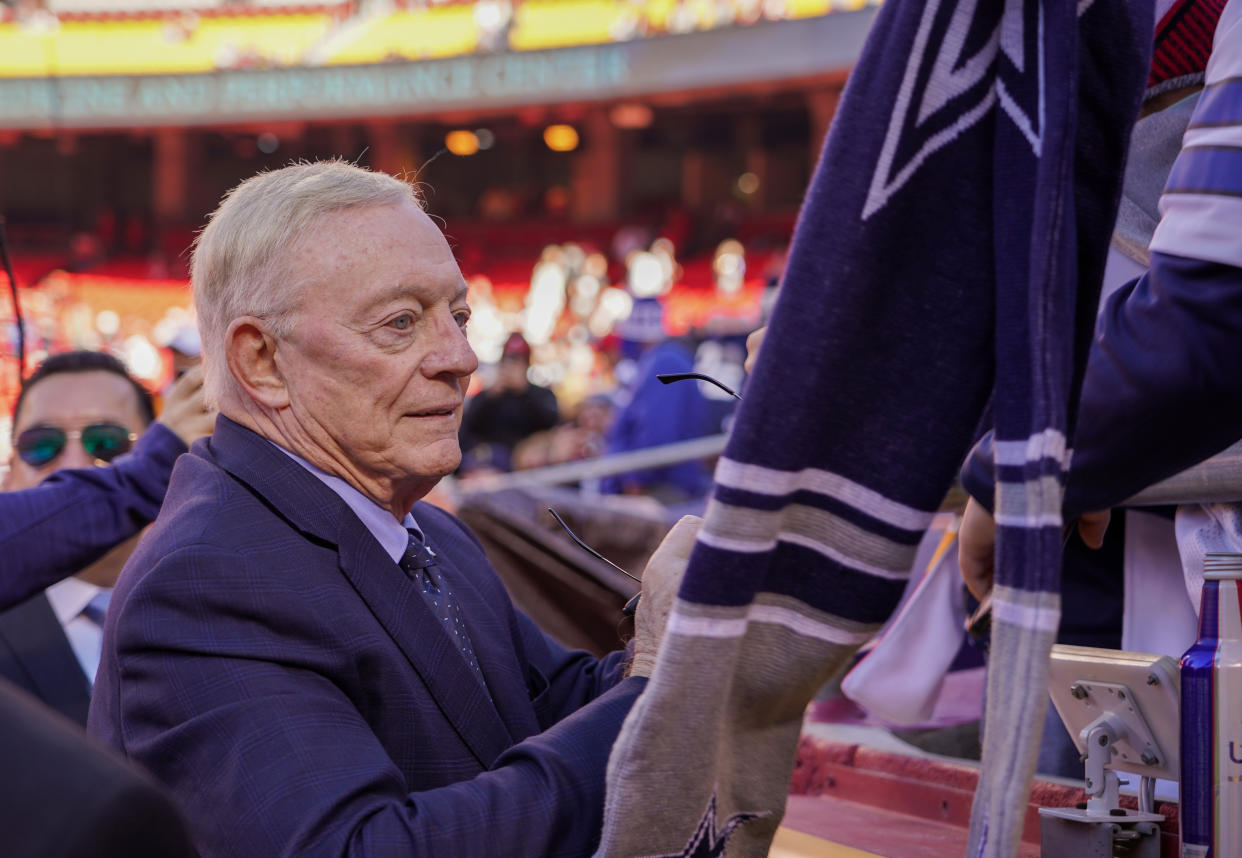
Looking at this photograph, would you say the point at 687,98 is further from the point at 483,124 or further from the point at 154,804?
the point at 154,804

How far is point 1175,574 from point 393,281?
37.9 inches

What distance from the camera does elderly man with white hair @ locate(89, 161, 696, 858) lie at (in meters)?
1.15

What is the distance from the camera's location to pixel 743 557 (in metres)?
0.90

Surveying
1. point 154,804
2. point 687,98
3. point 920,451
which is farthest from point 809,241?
point 687,98

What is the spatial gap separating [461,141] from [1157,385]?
24.5 m

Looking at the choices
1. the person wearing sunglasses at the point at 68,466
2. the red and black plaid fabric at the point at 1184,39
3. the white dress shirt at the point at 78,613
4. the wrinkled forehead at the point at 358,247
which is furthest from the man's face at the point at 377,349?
the white dress shirt at the point at 78,613

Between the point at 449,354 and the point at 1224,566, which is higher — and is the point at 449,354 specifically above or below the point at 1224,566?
above

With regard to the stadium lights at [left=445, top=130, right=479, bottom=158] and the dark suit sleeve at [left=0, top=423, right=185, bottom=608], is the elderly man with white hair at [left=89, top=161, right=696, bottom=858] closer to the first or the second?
the dark suit sleeve at [left=0, top=423, right=185, bottom=608]

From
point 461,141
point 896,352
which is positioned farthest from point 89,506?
point 461,141

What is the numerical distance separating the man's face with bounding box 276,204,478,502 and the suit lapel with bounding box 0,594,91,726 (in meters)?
1.09

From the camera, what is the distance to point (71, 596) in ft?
8.49

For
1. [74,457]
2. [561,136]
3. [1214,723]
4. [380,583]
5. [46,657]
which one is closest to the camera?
[1214,723]

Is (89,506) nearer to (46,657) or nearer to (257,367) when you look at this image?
(46,657)

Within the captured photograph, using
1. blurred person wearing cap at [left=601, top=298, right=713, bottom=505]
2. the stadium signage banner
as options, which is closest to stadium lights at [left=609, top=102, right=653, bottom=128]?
the stadium signage banner
